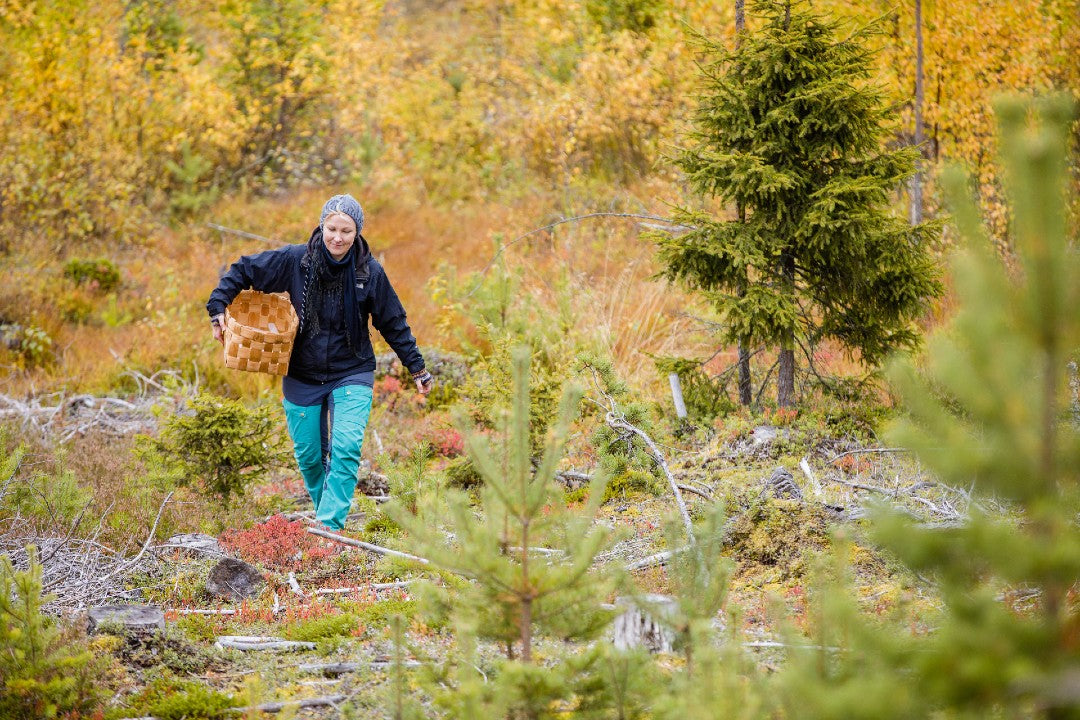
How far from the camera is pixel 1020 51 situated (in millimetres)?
10281

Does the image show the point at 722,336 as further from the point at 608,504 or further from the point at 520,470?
the point at 520,470

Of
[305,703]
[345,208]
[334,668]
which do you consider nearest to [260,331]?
[345,208]

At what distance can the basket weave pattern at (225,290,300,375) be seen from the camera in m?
5.19

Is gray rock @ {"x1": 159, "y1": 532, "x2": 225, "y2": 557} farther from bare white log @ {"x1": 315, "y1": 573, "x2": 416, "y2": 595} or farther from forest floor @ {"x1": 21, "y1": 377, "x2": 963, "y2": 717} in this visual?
bare white log @ {"x1": 315, "y1": 573, "x2": 416, "y2": 595}

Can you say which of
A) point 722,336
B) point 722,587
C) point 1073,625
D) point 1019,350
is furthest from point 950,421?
point 722,336

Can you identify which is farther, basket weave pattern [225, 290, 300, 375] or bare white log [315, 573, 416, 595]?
basket weave pattern [225, 290, 300, 375]

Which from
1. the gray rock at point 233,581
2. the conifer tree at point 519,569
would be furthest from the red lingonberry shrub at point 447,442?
the conifer tree at point 519,569

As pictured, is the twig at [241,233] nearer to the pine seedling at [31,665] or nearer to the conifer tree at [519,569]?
the pine seedling at [31,665]

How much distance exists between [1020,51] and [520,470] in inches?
401

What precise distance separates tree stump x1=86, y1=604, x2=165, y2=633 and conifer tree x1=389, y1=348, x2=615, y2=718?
168 centimetres

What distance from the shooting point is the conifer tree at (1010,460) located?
1589 millimetres

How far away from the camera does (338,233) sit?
5.19 meters

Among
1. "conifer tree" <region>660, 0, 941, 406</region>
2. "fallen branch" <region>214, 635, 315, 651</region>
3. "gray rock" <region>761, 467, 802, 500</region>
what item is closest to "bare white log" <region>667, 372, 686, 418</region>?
"conifer tree" <region>660, 0, 941, 406</region>

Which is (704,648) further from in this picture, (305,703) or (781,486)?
(781,486)
